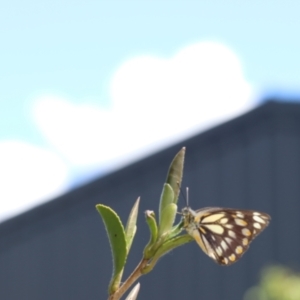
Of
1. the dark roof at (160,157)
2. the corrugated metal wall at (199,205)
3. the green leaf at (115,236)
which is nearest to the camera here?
the green leaf at (115,236)

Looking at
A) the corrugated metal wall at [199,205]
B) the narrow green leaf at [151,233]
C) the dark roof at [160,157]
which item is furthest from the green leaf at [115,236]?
the dark roof at [160,157]

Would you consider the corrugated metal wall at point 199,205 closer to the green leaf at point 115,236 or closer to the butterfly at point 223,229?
the butterfly at point 223,229

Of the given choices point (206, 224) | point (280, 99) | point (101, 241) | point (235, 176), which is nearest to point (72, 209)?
point (101, 241)

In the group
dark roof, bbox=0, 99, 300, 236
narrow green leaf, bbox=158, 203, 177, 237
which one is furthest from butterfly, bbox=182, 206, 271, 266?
dark roof, bbox=0, 99, 300, 236

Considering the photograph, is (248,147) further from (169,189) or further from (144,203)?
(169,189)

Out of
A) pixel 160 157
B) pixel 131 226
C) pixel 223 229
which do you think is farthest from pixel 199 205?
pixel 131 226

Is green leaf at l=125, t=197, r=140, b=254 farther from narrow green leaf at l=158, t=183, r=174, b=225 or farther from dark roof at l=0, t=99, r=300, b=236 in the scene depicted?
dark roof at l=0, t=99, r=300, b=236

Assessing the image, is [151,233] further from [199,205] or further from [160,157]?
[160,157]
